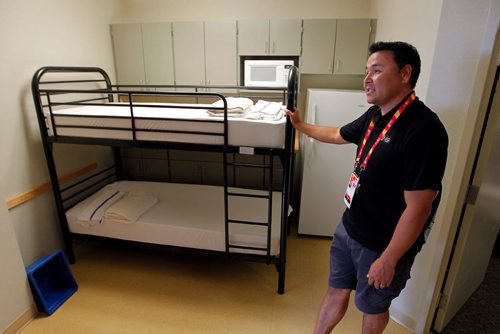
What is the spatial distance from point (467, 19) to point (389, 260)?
121cm

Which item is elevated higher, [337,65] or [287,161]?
[337,65]

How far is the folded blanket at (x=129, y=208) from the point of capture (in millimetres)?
2351

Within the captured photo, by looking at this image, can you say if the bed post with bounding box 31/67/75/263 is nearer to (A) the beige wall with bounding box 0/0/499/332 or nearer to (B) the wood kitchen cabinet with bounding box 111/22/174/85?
(A) the beige wall with bounding box 0/0/499/332

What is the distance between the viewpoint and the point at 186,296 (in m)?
2.25

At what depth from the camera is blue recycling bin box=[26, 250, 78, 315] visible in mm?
2061

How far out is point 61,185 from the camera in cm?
258

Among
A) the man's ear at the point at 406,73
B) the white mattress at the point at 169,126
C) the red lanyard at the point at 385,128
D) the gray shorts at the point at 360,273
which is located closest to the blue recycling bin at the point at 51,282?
the white mattress at the point at 169,126

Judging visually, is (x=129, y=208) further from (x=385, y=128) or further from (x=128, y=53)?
(x=385, y=128)

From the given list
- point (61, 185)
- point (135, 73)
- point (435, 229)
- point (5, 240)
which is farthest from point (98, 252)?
point (435, 229)

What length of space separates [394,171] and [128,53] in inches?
117

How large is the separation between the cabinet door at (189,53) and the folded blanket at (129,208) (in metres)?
1.32

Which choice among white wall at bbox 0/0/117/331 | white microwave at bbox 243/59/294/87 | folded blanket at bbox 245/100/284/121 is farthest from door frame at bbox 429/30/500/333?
white wall at bbox 0/0/117/331

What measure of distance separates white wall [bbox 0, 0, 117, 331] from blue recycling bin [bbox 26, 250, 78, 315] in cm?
10

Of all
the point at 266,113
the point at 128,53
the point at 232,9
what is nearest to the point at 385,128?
the point at 266,113
